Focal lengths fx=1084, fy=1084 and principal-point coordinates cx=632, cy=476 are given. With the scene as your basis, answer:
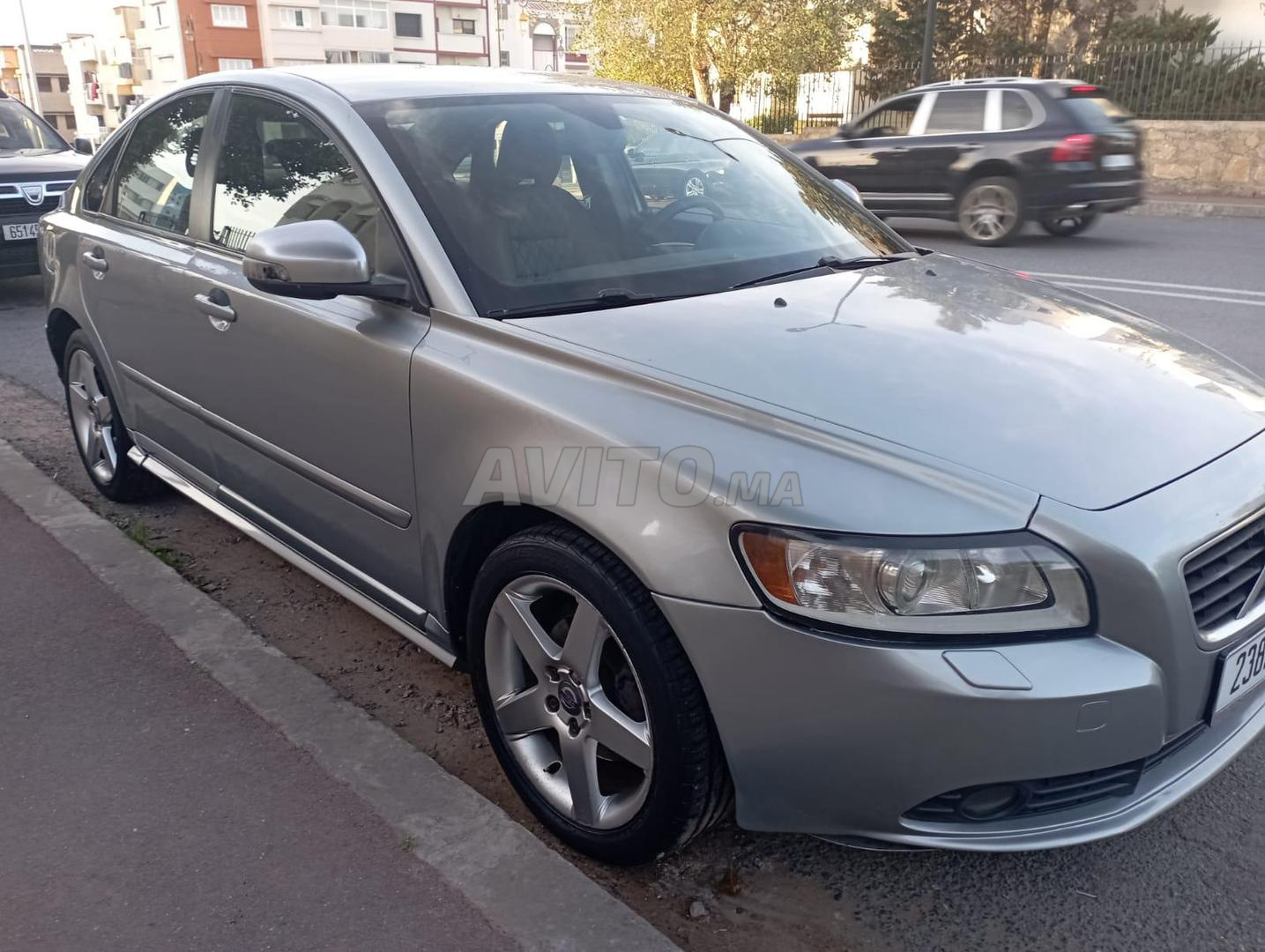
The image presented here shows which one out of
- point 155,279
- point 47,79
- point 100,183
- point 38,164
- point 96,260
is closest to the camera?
point 155,279


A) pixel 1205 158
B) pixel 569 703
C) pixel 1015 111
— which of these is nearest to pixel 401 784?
pixel 569 703

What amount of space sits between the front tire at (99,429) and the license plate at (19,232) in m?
5.27

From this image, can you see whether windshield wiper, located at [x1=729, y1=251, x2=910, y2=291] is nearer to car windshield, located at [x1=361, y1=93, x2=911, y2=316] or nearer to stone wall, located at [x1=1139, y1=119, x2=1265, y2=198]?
car windshield, located at [x1=361, y1=93, x2=911, y2=316]

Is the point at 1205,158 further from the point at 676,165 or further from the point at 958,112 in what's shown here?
the point at 676,165

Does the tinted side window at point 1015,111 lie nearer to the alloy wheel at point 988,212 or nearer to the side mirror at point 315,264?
the alloy wheel at point 988,212

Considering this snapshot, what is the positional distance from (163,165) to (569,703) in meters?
2.71

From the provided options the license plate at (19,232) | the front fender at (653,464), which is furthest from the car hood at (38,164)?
the front fender at (653,464)

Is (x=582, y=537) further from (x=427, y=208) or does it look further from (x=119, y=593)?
(x=119, y=593)

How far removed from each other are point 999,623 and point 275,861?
1.64 metres

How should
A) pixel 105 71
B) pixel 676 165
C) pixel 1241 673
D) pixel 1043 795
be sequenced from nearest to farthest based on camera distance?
pixel 1043 795 < pixel 1241 673 < pixel 676 165 < pixel 105 71

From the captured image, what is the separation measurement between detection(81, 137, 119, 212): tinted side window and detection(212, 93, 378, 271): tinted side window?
1.13 metres

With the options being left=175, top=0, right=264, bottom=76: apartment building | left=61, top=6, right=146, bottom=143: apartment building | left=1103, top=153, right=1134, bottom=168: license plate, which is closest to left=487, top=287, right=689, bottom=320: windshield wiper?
left=1103, top=153, right=1134, bottom=168: license plate

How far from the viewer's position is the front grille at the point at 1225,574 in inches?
77.3

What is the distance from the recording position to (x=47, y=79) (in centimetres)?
8650
